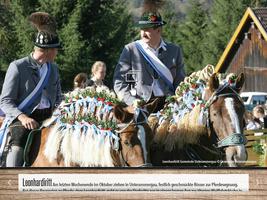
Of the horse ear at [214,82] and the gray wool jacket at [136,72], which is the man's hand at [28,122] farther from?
the horse ear at [214,82]

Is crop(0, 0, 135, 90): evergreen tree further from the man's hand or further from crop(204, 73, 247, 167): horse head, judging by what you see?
crop(204, 73, 247, 167): horse head

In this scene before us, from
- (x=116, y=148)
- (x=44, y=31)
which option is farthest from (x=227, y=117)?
(x=44, y=31)

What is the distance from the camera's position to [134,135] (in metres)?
6.32

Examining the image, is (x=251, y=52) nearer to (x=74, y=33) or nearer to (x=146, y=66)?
(x=74, y=33)

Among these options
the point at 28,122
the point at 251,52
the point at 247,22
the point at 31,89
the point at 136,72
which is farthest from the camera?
the point at 251,52

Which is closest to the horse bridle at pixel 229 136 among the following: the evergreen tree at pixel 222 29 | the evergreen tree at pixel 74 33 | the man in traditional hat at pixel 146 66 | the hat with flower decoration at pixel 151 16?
the man in traditional hat at pixel 146 66

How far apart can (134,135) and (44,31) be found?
4.74 feet

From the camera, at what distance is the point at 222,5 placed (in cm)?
5362

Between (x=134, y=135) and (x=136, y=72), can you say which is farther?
(x=136, y=72)

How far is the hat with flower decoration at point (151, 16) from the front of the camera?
293 inches

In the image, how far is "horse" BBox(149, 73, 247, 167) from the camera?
21.6 feet

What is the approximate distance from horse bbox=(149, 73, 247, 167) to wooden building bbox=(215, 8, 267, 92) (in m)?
28.0

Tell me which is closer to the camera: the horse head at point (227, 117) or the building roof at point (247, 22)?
the horse head at point (227, 117)

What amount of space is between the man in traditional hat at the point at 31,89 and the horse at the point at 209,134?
0.98 metres
